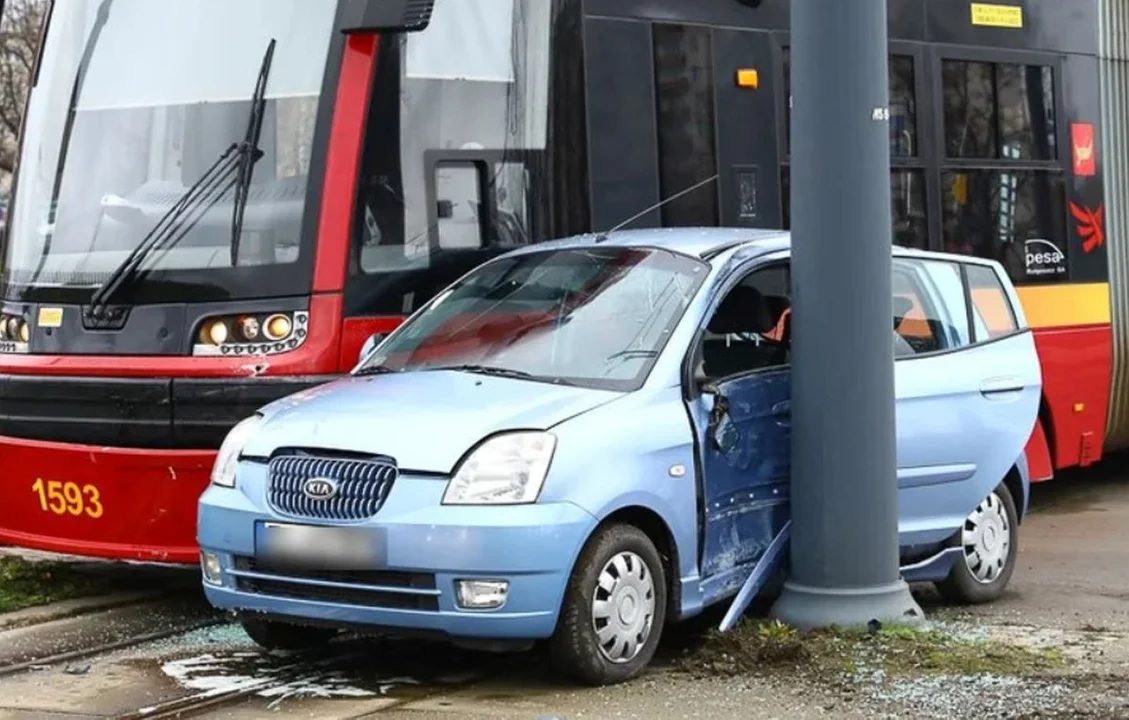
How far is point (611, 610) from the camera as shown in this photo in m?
6.99

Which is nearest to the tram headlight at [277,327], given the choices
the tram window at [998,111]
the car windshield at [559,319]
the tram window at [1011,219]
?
the car windshield at [559,319]

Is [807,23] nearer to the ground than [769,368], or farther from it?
farther from it

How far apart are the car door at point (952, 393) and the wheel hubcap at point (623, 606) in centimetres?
176

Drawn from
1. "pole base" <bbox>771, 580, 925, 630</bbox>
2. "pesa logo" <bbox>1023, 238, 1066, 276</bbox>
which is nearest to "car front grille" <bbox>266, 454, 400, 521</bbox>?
"pole base" <bbox>771, 580, 925, 630</bbox>

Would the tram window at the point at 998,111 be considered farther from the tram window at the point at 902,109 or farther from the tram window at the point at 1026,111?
the tram window at the point at 902,109

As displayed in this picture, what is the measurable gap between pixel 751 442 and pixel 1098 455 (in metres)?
5.26

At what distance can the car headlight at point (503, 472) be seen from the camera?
6730 mm

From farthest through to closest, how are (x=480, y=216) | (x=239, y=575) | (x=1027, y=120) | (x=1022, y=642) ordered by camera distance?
(x=1027, y=120) < (x=480, y=216) < (x=1022, y=642) < (x=239, y=575)

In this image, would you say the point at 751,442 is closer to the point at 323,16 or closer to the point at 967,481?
the point at 967,481

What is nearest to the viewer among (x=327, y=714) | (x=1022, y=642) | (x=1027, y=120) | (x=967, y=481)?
(x=327, y=714)

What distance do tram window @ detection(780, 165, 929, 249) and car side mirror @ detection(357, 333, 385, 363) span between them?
3767 millimetres

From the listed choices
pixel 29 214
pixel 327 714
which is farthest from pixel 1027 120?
pixel 327 714

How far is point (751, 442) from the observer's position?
7.93 meters

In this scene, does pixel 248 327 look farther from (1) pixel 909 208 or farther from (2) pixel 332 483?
(1) pixel 909 208
